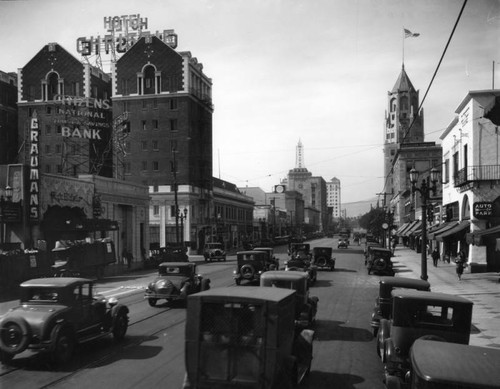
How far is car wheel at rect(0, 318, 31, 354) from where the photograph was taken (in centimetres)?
1013

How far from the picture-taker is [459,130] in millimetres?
35500

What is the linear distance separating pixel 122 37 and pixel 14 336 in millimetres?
65654

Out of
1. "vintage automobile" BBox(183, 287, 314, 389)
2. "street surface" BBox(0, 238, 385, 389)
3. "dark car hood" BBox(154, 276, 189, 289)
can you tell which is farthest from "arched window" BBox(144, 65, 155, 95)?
"vintage automobile" BBox(183, 287, 314, 389)

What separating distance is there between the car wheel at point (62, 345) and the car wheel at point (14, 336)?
0.56m

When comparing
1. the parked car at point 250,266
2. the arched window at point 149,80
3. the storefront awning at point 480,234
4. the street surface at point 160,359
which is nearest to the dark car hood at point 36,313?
the street surface at point 160,359

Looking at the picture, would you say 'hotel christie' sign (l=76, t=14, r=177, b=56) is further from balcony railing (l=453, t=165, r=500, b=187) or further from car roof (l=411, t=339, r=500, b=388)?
car roof (l=411, t=339, r=500, b=388)

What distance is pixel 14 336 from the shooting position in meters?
10.2

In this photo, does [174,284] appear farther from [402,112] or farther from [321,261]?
[402,112]

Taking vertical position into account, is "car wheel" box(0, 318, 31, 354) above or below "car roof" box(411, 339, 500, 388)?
below

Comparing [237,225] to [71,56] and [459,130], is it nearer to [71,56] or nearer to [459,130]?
[71,56]

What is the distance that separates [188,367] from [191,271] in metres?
12.1

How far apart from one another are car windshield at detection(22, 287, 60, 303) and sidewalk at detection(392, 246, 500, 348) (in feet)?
35.5

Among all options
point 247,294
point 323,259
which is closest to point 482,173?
point 323,259

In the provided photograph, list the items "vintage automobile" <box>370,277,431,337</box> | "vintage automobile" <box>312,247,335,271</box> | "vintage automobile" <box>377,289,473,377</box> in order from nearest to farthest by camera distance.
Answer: "vintage automobile" <box>377,289,473,377</box>, "vintage automobile" <box>370,277,431,337</box>, "vintage automobile" <box>312,247,335,271</box>
